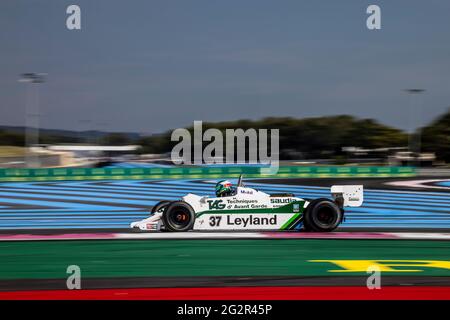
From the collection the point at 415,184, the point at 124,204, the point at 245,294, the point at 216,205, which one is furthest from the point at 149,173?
the point at 245,294

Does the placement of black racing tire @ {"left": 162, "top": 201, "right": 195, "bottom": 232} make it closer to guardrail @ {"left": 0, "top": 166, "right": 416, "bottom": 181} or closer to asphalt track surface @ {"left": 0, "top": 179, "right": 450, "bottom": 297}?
asphalt track surface @ {"left": 0, "top": 179, "right": 450, "bottom": 297}

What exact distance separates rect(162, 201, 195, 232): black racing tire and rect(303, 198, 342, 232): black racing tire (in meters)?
1.95

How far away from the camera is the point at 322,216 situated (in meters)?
10.1

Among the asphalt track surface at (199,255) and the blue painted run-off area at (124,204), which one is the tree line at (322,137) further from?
the asphalt track surface at (199,255)

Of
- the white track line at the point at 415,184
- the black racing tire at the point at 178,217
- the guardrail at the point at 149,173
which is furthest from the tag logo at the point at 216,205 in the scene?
the guardrail at the point at 149,173

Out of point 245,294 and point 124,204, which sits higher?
point 124,204

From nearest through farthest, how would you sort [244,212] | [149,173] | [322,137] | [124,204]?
[244,212] → [124,204] → [149,173] → [322,137]

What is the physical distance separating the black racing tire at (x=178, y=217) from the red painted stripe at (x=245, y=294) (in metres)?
3.58

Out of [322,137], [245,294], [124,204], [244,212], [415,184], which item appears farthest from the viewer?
[322,137]

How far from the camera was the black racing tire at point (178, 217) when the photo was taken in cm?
982

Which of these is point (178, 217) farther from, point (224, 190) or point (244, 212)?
point (244, 212)

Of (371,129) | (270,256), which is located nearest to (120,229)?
(270,256)

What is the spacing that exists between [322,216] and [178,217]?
2.47 m
